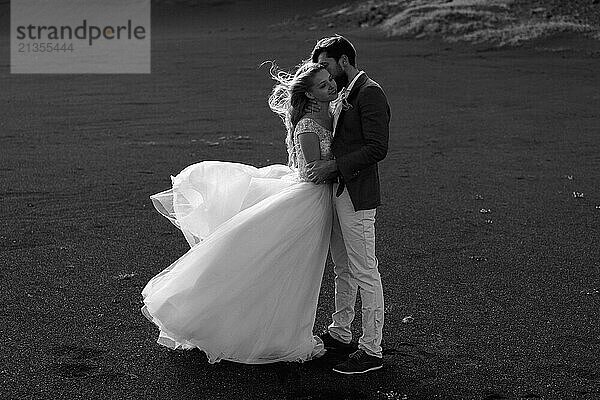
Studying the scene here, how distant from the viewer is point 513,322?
253 inches

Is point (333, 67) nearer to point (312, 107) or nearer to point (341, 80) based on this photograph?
point (341, 80)

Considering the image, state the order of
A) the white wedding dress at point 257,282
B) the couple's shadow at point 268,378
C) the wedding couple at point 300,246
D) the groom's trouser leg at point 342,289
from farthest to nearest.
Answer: the groom's trouser leg at point 342,289 < the white wedding dress at point 257,282 < the wedding couple at point 300,246 < the couple's shadow at point 268,378

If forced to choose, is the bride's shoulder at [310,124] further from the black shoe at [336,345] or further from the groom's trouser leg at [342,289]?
the black shoe at [336,345]

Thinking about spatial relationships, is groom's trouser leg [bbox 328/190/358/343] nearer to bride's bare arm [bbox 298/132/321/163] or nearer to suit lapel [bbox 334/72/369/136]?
bride's bare arm [bbox 298/132/321/163]

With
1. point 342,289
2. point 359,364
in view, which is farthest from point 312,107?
point 359,364

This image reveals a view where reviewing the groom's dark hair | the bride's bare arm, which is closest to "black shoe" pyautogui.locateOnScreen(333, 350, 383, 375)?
the bride's bare arm

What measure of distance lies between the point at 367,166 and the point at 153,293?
1514 mm

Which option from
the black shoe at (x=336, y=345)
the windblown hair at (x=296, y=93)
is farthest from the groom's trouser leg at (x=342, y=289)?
the windblown hair at (x=296, y=93)

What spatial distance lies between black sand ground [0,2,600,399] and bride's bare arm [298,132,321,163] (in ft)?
4.26

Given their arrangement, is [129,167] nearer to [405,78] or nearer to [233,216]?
[233,216]

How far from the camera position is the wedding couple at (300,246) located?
17.1 feet

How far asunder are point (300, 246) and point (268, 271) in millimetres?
254

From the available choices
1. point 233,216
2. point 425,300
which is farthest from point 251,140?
point 233,216

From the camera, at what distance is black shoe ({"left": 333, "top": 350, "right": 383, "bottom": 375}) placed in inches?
211
